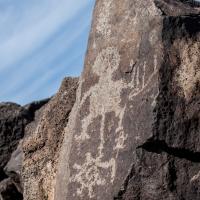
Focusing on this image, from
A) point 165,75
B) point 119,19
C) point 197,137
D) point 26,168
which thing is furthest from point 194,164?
point 26,168

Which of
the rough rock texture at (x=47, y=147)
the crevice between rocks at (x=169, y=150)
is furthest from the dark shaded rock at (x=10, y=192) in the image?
the crevice between rocks at (x=169, y=150)

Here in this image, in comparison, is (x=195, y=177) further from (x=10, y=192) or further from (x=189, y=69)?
(x=10, y=192)

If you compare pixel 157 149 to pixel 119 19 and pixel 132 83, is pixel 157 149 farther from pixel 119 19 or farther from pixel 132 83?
pixel 119 19

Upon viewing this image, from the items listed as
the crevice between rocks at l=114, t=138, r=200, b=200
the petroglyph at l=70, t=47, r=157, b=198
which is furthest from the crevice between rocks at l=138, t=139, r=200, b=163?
the petroglyph at l=70, t=47, r=157, b=198

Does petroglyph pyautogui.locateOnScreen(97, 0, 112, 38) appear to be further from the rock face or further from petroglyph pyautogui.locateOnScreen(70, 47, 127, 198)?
petroglyph pyautogui.locateOnScreen(70, 47, 127, 198)

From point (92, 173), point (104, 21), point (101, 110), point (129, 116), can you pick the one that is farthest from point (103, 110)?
point (104, 21)

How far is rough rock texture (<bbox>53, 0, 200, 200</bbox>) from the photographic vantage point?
3.45m

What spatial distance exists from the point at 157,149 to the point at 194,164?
197 millimetres

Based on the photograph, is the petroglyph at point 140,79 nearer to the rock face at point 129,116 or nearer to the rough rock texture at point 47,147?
the rock face at point 129,116

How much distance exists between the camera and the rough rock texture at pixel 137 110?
3453mm

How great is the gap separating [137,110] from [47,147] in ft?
3.12

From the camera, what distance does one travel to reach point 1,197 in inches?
198

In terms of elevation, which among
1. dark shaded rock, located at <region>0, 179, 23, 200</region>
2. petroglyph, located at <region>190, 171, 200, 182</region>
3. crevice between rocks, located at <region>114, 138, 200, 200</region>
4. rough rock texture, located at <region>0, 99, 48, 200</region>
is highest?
rough rock texture, located at <region>0, 99, 48, 200</region>

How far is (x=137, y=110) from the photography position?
360 cm
